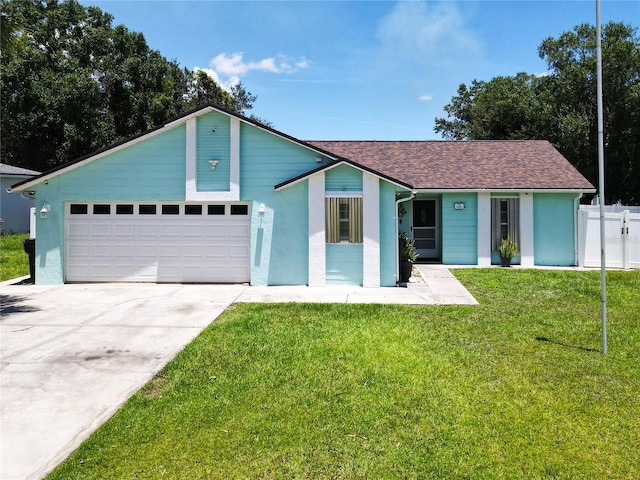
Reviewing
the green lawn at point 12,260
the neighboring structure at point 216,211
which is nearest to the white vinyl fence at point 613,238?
the neighboring structure at point 216,211

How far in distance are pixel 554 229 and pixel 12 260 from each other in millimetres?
19645

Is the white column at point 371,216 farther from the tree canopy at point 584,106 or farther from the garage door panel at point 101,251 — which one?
the tree canopy at point 584,106

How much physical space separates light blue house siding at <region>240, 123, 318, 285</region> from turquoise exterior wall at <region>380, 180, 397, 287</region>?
6.80ft

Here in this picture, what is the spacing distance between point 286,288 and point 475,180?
27.9 feet

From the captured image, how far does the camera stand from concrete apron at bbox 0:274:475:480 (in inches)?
154

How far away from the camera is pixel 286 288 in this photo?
11000 mm

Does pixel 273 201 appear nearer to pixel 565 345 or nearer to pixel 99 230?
pixel 99 230

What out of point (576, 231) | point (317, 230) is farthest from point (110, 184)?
point (576, 231)

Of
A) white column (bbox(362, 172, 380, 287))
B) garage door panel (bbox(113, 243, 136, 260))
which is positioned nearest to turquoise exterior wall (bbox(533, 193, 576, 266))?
white column (bbox(362, 172, 380, 287))

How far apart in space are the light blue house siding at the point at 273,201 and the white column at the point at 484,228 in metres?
6.86

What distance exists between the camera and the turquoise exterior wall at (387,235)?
36.6 feet

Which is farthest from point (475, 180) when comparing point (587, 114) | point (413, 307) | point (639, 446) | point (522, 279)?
point (587, 114)

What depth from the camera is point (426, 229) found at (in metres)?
16.2

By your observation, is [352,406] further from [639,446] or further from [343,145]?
[343,145]
